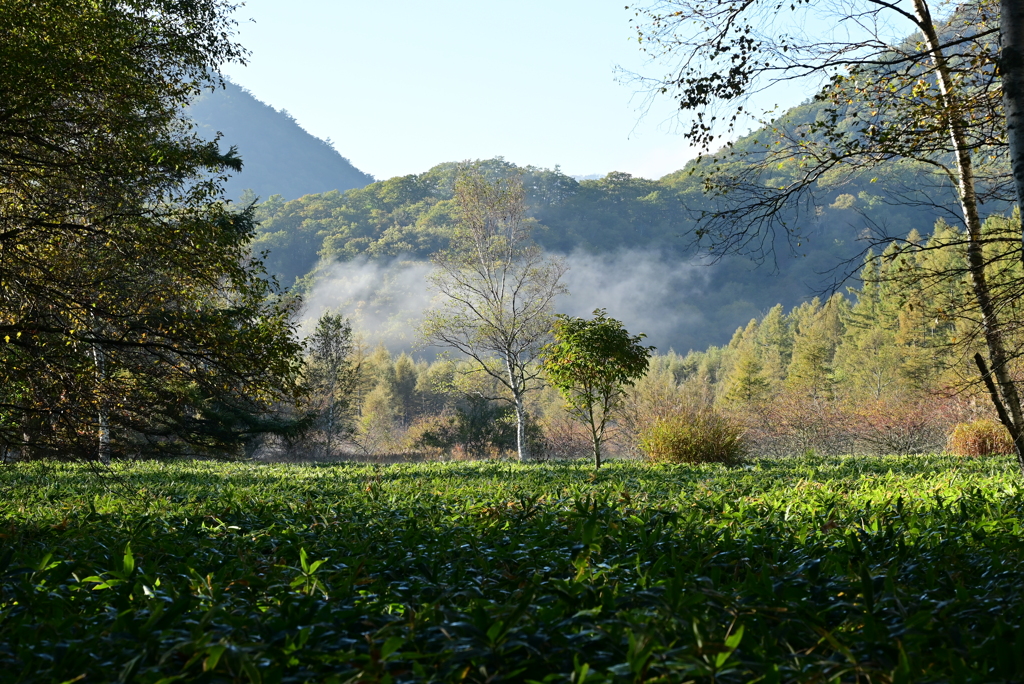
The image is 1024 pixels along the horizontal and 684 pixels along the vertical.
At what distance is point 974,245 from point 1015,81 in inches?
93.2

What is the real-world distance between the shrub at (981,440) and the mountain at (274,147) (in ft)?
565

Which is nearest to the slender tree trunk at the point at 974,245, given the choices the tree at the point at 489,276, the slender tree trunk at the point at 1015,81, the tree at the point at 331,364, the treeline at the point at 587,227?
the slender tree trunk at the point at 1015,81

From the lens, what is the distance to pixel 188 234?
7262 millimetres

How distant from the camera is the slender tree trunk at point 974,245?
5.23 m

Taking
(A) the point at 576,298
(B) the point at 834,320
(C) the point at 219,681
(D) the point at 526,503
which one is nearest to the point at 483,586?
(C) the point at 219,681

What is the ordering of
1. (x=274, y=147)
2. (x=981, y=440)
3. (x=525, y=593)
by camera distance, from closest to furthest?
(x=525, y=593), (x=981, y=440), (x=274, y=147)

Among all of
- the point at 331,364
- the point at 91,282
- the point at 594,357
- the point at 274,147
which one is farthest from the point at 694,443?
the point at 274,147

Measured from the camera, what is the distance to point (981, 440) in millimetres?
13562

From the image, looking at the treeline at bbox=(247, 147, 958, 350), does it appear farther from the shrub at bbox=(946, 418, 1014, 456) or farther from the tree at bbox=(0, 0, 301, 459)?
the tree at bbox=(0, 0, 301, 459)

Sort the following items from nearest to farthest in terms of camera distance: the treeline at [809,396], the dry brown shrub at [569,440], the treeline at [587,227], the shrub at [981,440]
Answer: the treeline at [809,396] → the shrub at [981,440] → the dry brown shrub at [569,440] → the treeline at [587,227]

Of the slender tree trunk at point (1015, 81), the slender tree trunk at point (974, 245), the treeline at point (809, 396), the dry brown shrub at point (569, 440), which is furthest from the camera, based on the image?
the dry brown shrub at point (569, 440)

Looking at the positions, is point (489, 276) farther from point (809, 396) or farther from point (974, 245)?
point (809, 396)

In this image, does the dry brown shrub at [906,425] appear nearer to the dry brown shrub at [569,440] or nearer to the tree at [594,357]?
the dry brown shrub at [569,440]

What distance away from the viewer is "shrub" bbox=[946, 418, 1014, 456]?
1317 centimetres
